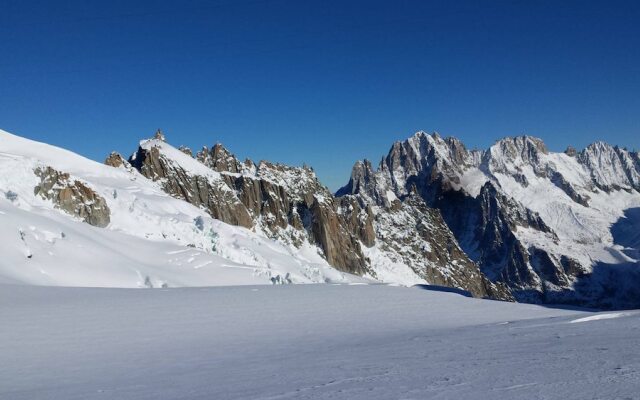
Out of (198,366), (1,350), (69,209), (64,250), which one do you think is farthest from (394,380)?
(69,209)

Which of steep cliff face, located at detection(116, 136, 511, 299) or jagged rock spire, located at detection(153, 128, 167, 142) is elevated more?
jagged rock spire, located at detection(153, 128, 167, 142)

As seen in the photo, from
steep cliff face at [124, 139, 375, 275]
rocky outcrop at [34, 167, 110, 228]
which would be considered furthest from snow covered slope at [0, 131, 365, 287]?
steep cliff face at [124, 139, 375, 275]

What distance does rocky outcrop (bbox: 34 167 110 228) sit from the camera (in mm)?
40406

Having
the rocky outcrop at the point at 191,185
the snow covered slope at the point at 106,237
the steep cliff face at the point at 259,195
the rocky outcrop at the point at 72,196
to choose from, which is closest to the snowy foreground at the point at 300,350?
the snow covered slope at the point at 106,237

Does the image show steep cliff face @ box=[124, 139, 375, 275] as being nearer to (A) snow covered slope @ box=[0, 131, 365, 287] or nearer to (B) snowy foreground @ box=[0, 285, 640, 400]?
(A) snow covered slope @ box=[0, 131, 365, 287]

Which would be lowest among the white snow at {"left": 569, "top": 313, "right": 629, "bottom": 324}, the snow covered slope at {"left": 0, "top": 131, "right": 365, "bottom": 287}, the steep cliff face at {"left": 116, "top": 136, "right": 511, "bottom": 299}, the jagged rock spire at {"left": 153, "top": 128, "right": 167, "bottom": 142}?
the white snow at {"left": 569, "top": 313, "right": 629, "bottom": 324}

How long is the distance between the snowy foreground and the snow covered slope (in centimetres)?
1005

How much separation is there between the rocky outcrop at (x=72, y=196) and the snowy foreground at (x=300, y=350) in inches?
1055

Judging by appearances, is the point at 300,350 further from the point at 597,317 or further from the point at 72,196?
the point at 72,196

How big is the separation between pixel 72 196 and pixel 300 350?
38476mm

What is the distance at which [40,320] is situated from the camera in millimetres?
11953

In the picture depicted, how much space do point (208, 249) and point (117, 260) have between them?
18.8m

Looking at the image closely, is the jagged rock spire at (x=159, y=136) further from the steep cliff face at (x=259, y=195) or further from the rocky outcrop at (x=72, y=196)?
the rocky outcrop at (x=72, y=196)

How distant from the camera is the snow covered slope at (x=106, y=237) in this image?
25.5 metres
